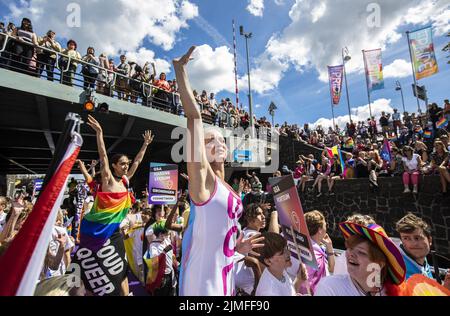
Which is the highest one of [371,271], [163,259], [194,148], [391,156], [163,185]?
[391,156]

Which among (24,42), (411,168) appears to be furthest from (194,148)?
(24,42)

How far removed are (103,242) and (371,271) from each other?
2.46 m

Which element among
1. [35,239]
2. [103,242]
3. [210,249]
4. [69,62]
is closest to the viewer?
[35,239]

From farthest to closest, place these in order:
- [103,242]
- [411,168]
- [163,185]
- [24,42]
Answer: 1. [411,168]
2. [24,42]
3. [163,185]
4. [103,242]

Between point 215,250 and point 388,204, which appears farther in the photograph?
point 388,204

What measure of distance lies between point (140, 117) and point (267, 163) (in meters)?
9.44

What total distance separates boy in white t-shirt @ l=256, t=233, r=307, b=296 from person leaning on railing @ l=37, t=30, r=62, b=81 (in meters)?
9.55

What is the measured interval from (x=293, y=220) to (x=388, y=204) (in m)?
8.56

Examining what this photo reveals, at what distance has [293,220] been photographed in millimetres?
2018

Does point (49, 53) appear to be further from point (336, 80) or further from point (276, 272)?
point (336, 80)

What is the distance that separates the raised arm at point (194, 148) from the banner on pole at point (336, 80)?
860 inches

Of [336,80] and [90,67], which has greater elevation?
[336,80]

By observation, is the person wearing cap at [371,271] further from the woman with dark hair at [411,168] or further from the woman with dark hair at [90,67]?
the woman with dark hair at [90,67]

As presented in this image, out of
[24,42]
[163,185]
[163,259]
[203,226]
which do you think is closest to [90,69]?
[24,42]
